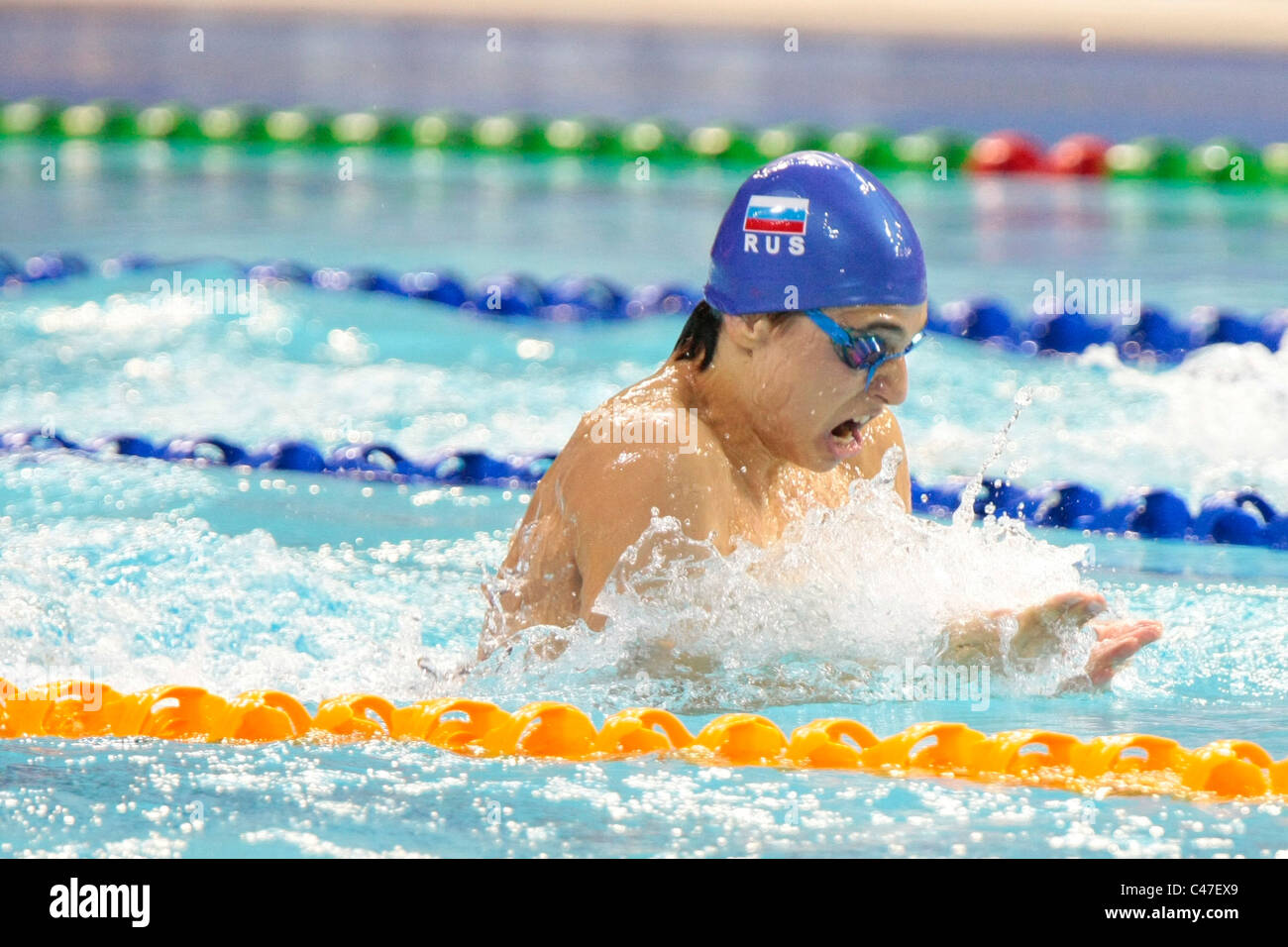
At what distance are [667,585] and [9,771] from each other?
1.08 metres

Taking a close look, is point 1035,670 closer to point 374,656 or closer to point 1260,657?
point 1260,657

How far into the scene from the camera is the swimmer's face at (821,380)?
3105mm

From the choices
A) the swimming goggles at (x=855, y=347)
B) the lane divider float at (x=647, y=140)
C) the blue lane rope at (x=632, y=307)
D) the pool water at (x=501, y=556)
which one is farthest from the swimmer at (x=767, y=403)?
the lane divider float at (x=647, y=140)

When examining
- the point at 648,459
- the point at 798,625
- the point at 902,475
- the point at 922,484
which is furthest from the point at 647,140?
the point at 648,459

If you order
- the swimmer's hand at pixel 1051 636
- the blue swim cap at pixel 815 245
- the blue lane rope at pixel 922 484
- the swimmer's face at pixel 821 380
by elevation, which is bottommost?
the blue lane rope at pixel 922 484

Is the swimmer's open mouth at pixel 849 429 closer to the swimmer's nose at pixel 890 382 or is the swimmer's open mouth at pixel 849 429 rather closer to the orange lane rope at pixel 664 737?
the swimmer's nose at pixel 890 382

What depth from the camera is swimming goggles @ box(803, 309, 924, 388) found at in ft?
10.1

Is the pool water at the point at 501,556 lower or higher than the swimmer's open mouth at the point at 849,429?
lower

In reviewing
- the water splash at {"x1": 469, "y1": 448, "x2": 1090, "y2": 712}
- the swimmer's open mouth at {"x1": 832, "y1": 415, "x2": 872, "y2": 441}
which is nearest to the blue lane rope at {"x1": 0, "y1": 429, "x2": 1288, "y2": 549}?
the water splash at {"x1": 469, "y1": 448, "x2": 1090, "y2": 712}

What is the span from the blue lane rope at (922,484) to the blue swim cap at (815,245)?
5.24 ft

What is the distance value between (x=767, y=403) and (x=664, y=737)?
0.59m

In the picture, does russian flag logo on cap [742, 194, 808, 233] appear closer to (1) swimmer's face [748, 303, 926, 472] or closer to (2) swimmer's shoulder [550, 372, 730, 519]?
(1) swimmer's face [748, 303, 926, 472]

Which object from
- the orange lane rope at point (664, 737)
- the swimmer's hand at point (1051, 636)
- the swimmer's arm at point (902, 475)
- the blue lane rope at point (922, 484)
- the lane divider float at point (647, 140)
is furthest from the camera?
the lane divider float at point (647, 140)

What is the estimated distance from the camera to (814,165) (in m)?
3.20
